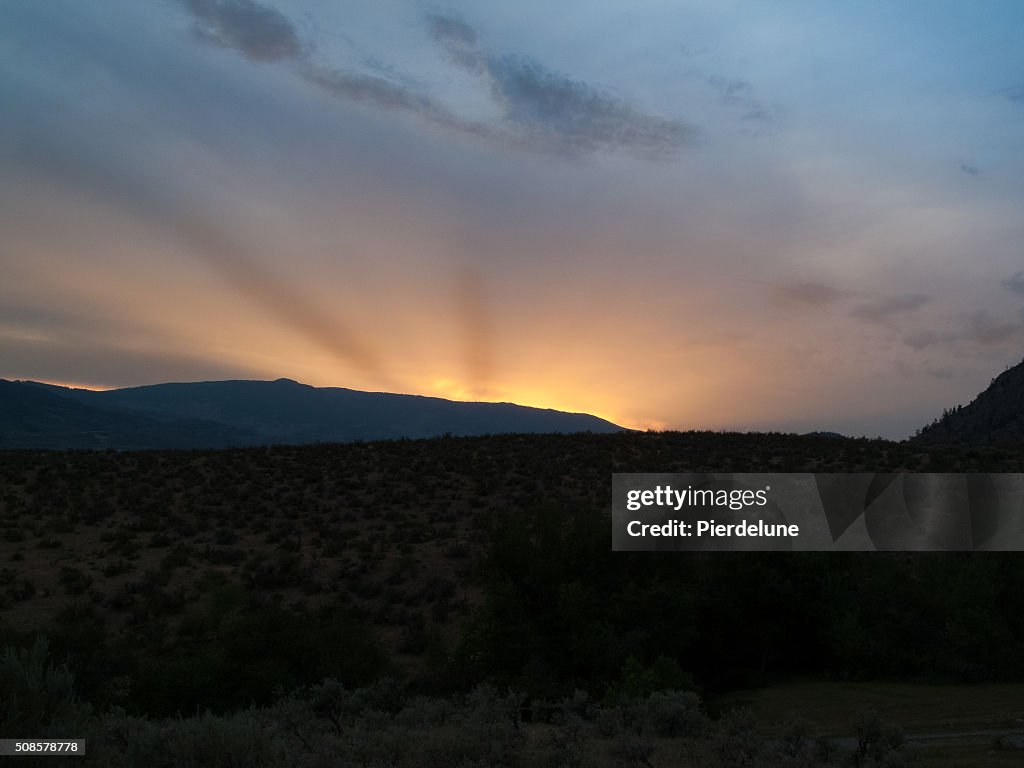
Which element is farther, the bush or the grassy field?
the grassy field

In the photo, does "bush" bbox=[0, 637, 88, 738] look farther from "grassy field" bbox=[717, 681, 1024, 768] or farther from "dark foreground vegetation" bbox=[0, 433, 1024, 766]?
"grassy field" bbox=[717, 681, 1024, 768]

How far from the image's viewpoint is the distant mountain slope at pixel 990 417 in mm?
80562

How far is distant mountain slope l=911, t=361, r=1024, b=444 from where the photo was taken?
8056 centimetres

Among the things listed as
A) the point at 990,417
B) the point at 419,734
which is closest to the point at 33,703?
the point at 419,734

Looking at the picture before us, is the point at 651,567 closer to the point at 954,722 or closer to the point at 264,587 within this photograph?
the point at 954,722

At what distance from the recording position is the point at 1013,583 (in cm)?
1783

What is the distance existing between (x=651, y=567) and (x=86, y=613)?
16200mm

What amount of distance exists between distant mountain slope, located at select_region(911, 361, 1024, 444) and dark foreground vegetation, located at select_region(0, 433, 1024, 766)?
233 feet

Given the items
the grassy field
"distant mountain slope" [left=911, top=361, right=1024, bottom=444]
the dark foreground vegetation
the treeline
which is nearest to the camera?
the treeline

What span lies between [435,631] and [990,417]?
303 ft

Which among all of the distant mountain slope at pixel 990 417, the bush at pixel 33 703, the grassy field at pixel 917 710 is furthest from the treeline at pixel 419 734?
the distant mountain slope at pixel 990 417

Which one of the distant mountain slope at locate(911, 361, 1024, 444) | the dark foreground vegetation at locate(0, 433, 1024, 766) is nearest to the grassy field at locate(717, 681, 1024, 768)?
the dark foreground vegetation at locate(0, 433, 1024, 766)

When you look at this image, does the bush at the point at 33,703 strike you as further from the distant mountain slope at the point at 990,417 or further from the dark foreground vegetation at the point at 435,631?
the distant mountain slope at the point at 990,417

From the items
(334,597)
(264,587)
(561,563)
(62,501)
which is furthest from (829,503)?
(62,501)
